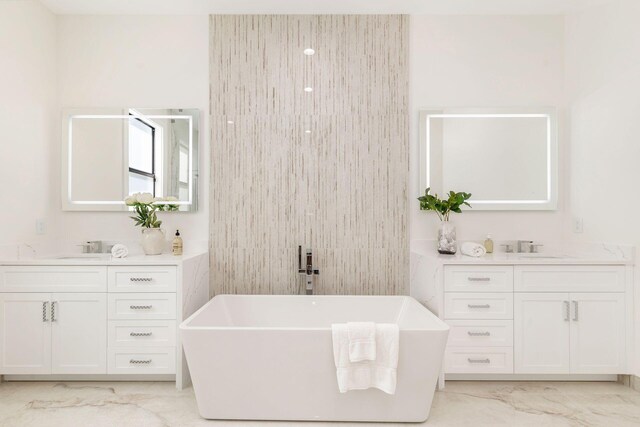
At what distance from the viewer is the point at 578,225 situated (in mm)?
2785

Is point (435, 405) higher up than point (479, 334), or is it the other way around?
point (479, 334)

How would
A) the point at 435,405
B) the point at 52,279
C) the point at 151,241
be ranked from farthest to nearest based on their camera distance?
the point at 151,241, the point at 52,279, the point at 435,405

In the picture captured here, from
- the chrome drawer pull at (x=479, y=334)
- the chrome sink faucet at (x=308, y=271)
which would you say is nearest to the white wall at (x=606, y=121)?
the chrome drawer pull at (x=479, y=334)

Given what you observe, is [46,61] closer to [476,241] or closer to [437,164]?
[437,164]

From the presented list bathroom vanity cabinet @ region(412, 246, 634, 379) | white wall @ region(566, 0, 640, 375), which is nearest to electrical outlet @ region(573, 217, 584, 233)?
white wall @ region(566, 0, 640, 375)

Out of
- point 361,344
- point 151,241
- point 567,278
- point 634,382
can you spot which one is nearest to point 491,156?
point 567,278

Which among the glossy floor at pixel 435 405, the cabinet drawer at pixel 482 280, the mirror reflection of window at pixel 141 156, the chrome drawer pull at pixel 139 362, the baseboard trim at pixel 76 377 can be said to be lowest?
the glossy floor at pixel 435 405

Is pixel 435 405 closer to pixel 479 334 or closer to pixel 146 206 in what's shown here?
pixel 479 334

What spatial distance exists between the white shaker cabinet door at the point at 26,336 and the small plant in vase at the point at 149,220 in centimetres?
66

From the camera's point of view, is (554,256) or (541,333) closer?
(541,333)

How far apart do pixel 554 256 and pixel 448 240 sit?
0.86 m

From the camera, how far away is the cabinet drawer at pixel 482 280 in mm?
2408

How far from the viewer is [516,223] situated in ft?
9.60

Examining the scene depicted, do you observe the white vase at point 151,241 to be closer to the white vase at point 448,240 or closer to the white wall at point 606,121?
the white vase at point 448,240
